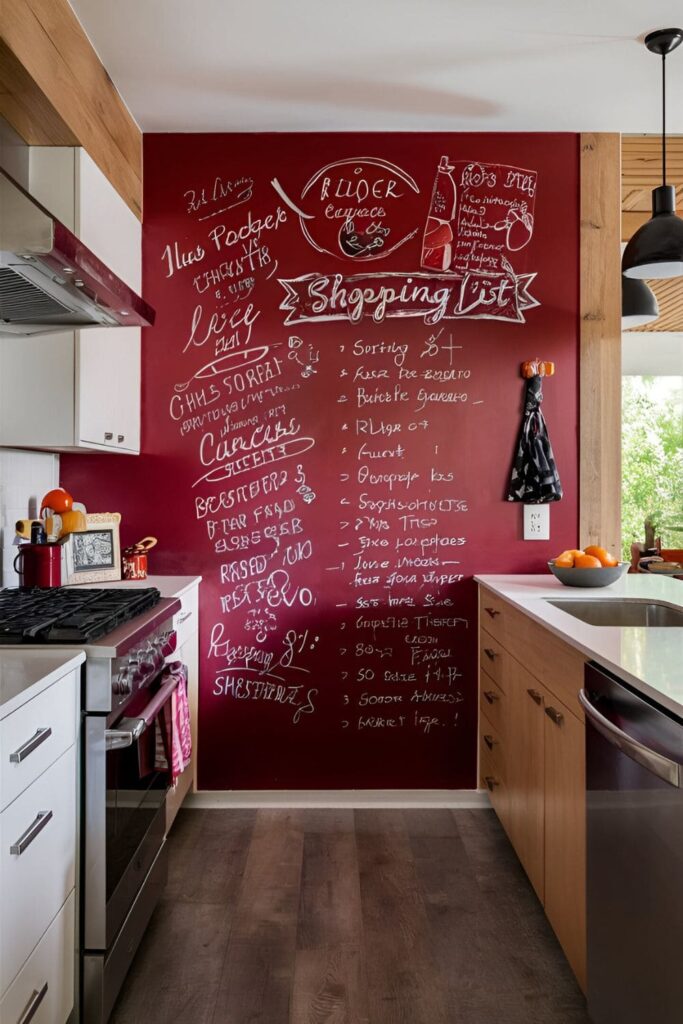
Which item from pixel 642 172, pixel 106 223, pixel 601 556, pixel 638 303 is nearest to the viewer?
pixel 106 223

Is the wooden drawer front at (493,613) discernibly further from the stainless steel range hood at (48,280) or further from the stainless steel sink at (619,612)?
the stainless steel range hood at (48,280)

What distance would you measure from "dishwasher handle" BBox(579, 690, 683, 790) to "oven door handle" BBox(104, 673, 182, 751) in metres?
1.03

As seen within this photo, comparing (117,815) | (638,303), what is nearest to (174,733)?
(117,815)

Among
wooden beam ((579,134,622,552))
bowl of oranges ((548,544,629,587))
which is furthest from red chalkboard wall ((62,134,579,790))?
bowl of oranges ((548,544,629,587))

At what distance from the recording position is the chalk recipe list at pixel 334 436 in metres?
2.99

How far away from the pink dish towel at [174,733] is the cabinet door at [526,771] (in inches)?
40.9

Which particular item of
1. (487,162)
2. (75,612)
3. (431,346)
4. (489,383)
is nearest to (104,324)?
(75,612)

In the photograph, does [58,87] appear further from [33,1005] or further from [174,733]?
[33,1005]

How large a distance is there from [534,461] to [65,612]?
1878mm

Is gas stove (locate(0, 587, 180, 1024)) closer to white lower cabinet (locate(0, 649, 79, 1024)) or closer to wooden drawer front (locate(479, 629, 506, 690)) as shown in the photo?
white lower cabinet (locate(0, 649, 79, 1024))

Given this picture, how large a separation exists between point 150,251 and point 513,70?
151 cm

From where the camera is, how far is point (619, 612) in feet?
8.00

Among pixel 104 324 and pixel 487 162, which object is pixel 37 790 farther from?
pixel 487 162

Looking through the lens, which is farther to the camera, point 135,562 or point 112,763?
point 135,562
